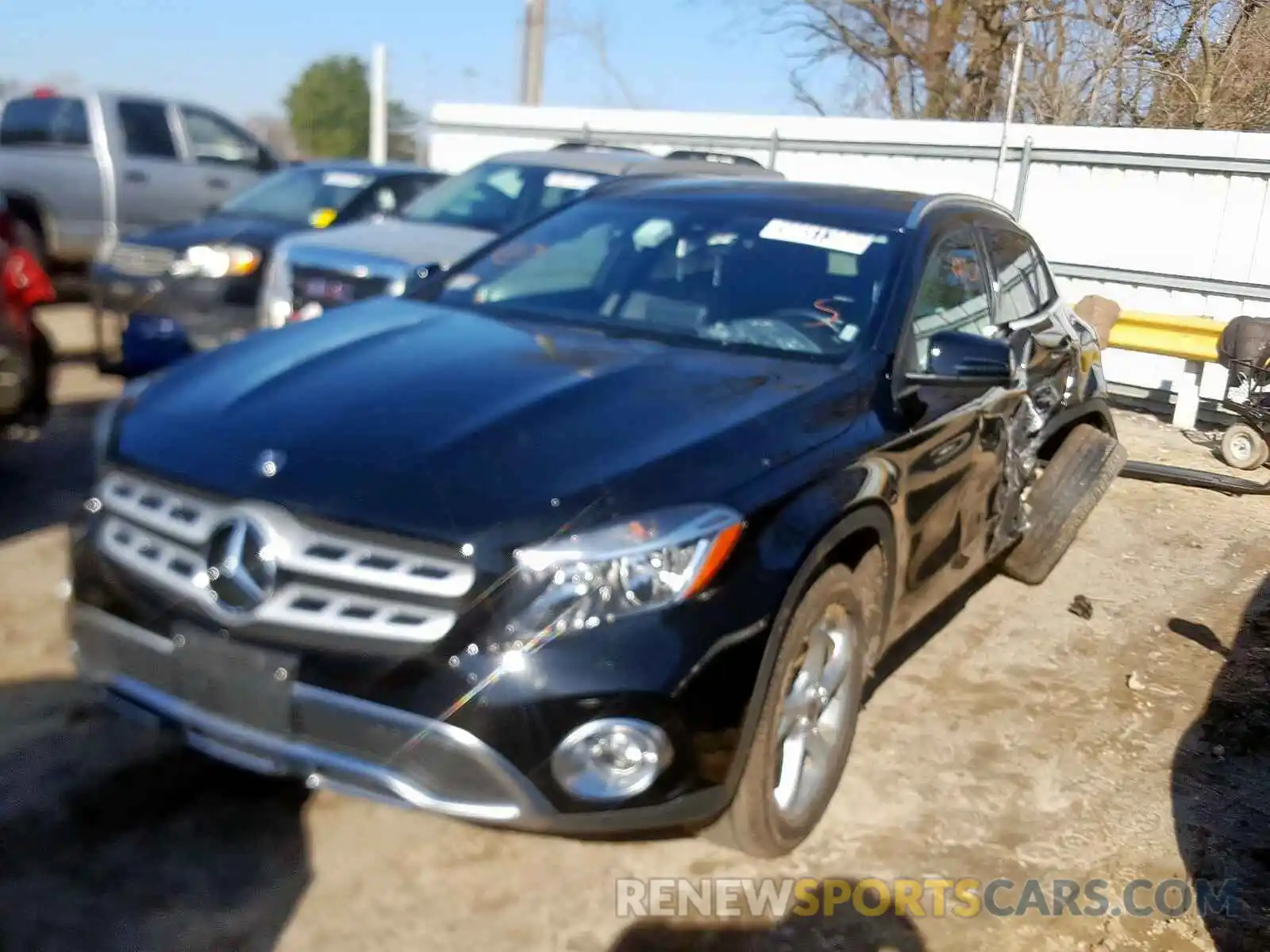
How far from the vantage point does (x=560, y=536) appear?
8.31 ft

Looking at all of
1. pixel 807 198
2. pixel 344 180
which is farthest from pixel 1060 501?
pixel 344 180

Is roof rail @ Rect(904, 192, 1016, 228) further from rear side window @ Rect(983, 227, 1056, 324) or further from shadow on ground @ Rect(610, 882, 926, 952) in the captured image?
shadow on ground @ Rect(610, 882, 926, 952)

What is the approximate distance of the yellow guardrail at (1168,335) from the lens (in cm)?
885

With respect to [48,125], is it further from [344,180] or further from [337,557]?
[337,557]

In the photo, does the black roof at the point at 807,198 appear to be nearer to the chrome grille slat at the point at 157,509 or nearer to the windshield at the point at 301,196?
the chrome grille slat at the point at 157,509

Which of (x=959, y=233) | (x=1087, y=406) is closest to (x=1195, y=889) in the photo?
(x=959, y=233)

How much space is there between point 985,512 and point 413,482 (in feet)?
7.91

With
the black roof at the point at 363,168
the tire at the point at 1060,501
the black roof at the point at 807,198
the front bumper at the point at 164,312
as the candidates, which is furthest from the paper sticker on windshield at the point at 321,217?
the tire at the point at 1060,501

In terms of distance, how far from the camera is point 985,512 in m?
4.30

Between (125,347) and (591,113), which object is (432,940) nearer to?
(125,347)

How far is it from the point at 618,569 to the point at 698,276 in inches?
65.2

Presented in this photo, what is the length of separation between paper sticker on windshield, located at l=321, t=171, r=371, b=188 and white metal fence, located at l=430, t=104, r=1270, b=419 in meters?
4.53

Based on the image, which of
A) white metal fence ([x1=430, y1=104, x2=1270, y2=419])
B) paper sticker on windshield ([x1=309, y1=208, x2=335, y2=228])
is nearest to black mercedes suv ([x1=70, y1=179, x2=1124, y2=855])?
paper sticker on windshield ([x1=309, y1=208, x2=335, y2=228])

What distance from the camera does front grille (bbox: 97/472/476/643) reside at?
249cm
